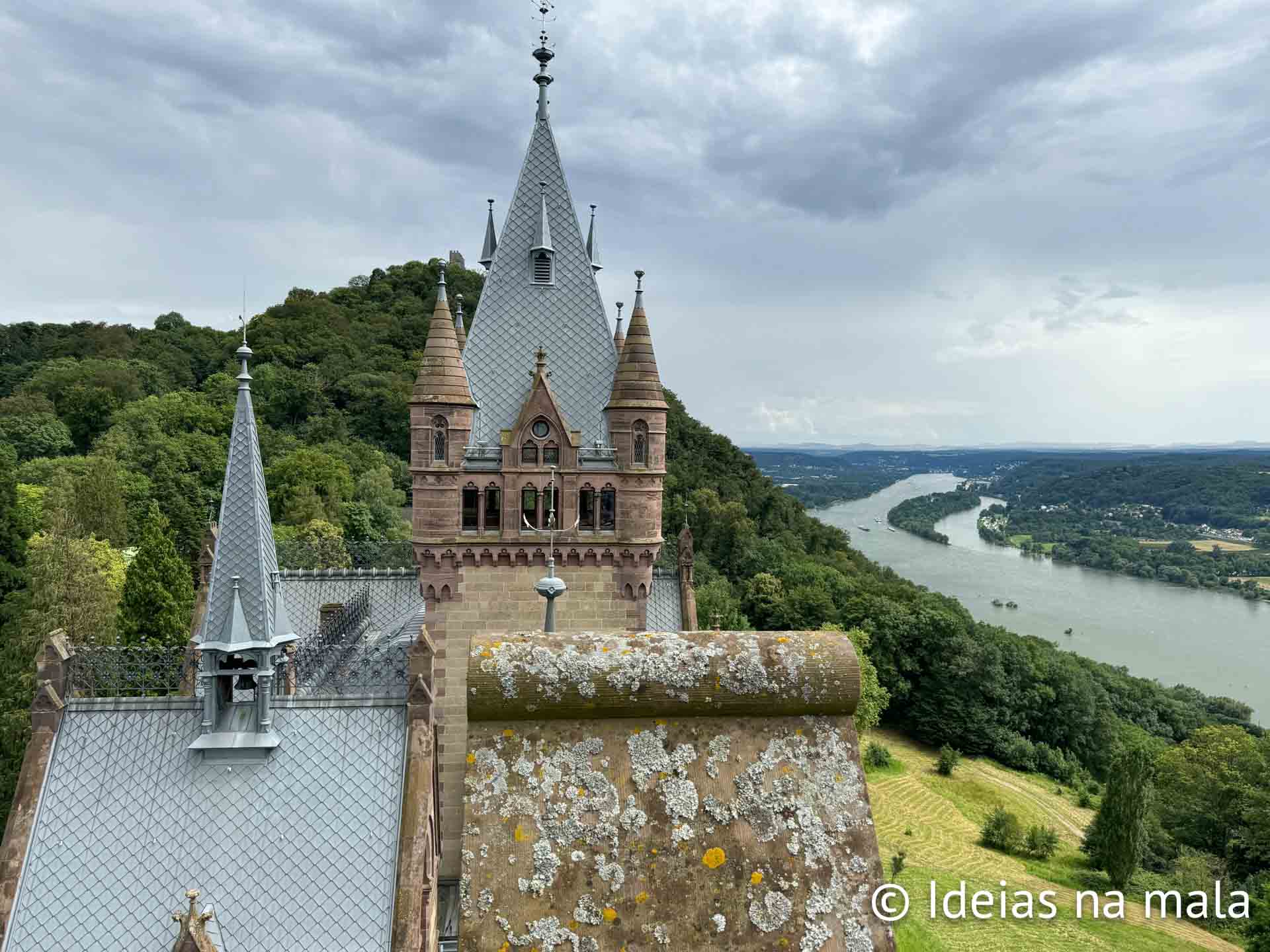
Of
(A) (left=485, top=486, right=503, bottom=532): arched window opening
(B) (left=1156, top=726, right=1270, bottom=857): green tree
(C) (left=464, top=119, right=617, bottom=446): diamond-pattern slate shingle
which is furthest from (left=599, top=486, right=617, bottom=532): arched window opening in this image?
(B) (left=1156, top=726, right=1270, bottom=857): green tree

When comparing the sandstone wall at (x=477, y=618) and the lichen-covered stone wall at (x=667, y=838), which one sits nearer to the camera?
the lichen-covered stone wall at (x=667, y=838)

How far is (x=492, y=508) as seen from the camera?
2047 cm

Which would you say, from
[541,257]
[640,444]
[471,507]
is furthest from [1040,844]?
[541,257]

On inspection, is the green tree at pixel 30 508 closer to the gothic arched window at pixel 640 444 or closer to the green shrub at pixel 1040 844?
the gothic arched window at pixel 640 444

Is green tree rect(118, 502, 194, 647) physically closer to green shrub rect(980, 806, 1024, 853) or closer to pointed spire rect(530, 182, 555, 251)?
pointed spire rect(530, 182, 555, 251)

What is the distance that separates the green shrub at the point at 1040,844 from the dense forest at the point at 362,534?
875 cm

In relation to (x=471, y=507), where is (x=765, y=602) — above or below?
below

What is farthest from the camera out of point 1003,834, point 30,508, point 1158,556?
point 1158,556

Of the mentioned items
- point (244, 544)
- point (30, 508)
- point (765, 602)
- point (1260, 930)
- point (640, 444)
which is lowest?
point (1260, 930)

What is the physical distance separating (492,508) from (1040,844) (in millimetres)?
39933

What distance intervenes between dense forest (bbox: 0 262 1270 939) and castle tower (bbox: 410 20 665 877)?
22.9 meters

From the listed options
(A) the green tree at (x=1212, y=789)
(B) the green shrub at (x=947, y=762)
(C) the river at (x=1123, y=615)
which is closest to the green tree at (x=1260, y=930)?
(A) the green tree at (x=1212, y=789)

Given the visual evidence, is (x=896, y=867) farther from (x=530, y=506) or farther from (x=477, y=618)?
(x=530, y=506)

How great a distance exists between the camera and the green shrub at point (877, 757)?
5444 centimetres
